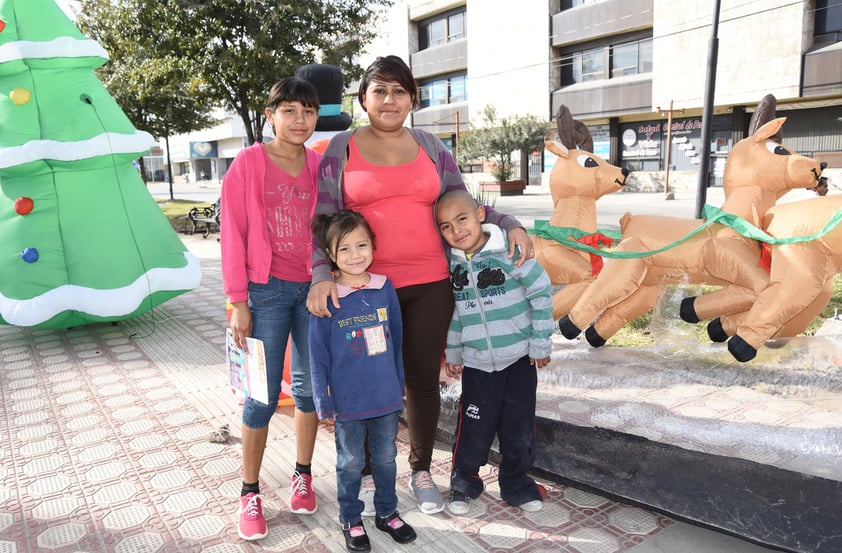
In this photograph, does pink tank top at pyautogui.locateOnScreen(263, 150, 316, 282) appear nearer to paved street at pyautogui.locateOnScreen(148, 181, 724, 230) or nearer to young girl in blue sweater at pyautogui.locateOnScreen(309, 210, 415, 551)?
young girl in blue sweater at pyautogui.locateOnScreen(309, 210, 415, 551)

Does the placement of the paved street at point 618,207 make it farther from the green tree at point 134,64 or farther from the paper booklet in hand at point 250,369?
the paper booklet in hand at point 250,369

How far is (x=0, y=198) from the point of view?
5.39 metres

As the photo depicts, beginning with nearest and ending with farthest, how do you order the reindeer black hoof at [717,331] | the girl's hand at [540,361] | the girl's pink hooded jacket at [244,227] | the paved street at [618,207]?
the girl's pink hooded jacket at [244,227] < the girl's hand at [540,361] < the reindeer black hoof at [717,331] < the paved street at [618,207]

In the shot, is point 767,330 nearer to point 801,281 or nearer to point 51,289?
point 801,281

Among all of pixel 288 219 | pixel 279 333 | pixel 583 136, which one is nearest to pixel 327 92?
pixel 583 136

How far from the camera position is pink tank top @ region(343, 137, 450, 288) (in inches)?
97.4

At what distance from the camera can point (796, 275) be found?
327 cm

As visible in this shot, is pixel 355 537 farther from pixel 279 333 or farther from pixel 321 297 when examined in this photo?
pixel 321 297

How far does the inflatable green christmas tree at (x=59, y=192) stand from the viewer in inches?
207

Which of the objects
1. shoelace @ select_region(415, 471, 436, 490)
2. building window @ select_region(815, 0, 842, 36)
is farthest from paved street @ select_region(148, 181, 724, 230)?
shoelace @ select_region(415, 471, 436, 490)

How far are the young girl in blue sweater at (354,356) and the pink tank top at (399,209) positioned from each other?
3.0 inches

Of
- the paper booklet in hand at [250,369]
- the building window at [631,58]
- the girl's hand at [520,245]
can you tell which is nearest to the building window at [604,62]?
the building window at [631,58]

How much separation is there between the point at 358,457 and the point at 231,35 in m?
11.6

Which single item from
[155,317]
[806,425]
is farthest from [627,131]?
[806,425]
